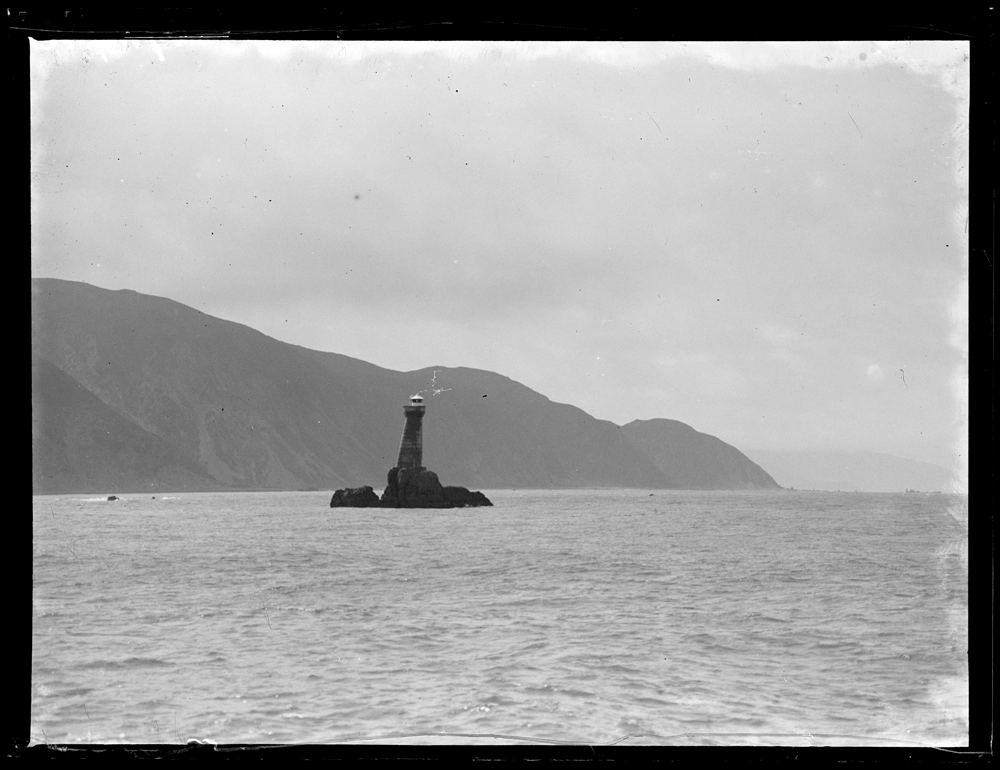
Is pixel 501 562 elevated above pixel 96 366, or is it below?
below

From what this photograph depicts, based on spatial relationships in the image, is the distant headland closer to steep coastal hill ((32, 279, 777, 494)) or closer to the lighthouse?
the lighthouse

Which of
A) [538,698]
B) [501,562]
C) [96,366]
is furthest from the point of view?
[96,366]

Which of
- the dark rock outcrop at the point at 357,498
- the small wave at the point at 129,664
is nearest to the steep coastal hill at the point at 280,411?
the dark rock outcrop at the point at 357,498

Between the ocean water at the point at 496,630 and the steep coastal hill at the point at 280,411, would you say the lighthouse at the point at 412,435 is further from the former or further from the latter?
the steep coastal hill at the point at 280,411

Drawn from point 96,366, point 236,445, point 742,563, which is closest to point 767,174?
point 742,563

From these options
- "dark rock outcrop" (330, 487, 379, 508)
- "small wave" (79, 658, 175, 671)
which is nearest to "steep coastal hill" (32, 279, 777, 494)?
"dark rock outcrop" (330, 487, 379, 508)

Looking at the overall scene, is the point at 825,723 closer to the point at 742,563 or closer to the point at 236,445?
the point at 742,563
